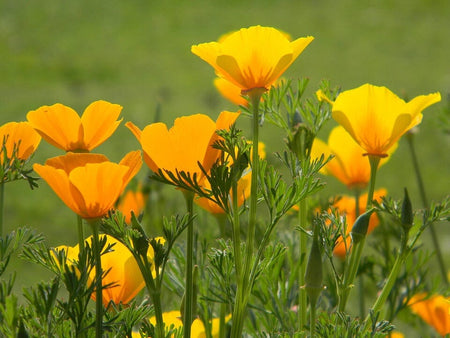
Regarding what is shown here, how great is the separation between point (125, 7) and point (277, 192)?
10.4m

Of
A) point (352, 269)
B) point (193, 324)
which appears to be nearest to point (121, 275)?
point (193, 324)

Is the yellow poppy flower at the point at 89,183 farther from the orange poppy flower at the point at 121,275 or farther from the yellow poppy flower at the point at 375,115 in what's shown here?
the yellow poppy flower at the point at 375,115

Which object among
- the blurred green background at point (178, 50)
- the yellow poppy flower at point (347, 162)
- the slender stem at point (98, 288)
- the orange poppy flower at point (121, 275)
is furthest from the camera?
the blurred green background at point (178, 50)

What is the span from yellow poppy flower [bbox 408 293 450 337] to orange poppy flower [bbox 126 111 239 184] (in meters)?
0.43

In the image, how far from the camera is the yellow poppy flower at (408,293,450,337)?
0.86 meters

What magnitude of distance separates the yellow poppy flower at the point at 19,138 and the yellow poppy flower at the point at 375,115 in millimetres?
255

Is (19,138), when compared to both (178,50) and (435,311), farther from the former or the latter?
(178,50)

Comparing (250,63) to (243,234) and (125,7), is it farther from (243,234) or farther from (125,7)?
(125,7)

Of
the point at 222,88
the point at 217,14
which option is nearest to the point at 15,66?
the point at 217,14

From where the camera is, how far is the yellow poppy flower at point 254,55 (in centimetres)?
55

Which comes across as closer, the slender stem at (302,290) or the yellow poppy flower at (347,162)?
the slender stem at (302,290)

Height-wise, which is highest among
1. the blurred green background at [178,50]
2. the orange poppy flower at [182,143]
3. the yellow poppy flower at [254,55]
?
the blurred green background at [178,50]

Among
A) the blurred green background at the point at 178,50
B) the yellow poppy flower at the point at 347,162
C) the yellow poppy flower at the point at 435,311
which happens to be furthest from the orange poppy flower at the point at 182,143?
the blurred green background at the point at 178,50

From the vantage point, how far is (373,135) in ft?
1.98
